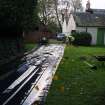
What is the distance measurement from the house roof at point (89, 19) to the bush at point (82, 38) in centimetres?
352

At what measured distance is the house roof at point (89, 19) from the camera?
59531 mm

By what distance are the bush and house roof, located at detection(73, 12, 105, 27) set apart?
3.52 meters

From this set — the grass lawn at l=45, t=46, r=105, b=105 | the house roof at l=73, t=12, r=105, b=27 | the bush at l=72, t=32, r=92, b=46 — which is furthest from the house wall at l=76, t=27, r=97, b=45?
the grass lawn at l=45, t=46, r=105, b=105

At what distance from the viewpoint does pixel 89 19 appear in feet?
201

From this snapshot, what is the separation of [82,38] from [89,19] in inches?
284

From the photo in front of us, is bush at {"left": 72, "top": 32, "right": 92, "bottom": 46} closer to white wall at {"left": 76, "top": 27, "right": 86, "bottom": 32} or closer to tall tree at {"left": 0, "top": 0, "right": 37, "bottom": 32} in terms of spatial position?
white wall at {"left": 76, "top": 27, "right": 86, "bottom": 32}

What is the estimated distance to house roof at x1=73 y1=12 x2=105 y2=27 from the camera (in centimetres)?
5953

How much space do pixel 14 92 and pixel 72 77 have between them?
4.78 m

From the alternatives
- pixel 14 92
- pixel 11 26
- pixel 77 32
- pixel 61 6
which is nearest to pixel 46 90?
pixel 14 92

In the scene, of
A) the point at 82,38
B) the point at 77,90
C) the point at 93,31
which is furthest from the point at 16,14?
the point at 93,31

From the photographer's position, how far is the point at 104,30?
59.9m

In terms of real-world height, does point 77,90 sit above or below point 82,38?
above

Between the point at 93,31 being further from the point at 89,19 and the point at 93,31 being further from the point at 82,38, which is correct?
the point at 82,38

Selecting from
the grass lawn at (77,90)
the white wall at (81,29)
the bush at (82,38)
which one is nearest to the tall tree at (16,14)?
the grass lawn at (77,90)
